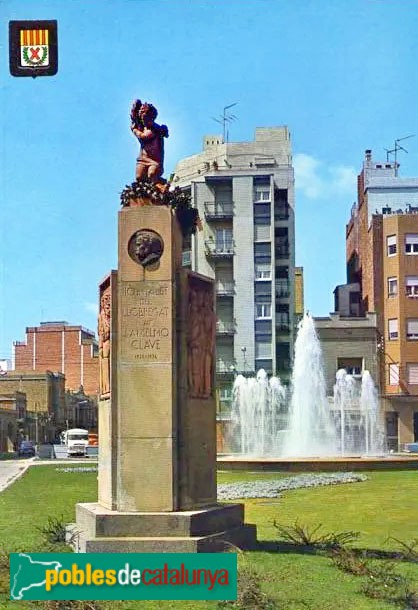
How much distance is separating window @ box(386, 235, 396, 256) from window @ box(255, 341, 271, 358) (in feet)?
33.4

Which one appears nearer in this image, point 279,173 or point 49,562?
point 49,562

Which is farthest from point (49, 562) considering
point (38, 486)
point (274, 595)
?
point (38, 486)

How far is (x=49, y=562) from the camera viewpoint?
28.7 ft

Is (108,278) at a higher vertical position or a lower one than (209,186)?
lower

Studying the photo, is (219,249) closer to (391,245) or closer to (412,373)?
(391,245)

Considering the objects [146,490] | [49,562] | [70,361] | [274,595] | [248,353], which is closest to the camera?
[49,562]

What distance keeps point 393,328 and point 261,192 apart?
44.1 feet

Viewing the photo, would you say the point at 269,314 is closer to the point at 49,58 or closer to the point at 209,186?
the point at 209,186

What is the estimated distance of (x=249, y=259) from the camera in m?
68.2

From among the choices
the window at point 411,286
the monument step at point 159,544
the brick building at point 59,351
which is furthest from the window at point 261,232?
the monument step at point 159,544

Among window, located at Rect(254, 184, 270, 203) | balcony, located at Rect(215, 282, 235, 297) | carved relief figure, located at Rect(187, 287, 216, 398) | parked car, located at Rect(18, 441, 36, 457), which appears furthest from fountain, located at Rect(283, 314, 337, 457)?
carved relief figure, located at Rect(187, 287, 216, 398)

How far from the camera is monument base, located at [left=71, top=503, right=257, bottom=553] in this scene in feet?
36.5

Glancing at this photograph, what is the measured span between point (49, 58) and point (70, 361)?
9506 cm

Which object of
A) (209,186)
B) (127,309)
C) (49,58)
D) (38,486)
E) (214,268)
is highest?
(209,186)
